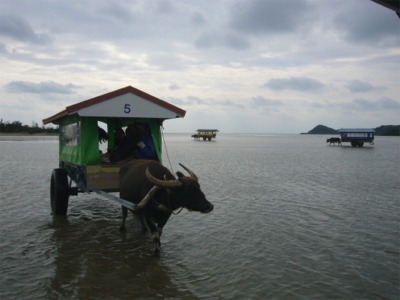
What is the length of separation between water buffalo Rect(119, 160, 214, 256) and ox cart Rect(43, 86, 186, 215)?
484 millimetres

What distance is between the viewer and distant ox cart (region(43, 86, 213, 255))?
5.50m

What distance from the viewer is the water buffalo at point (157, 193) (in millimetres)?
5277

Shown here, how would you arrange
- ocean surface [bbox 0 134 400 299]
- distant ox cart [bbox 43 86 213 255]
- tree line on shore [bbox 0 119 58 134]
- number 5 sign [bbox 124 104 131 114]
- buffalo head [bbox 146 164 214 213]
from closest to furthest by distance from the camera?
ocean surface [bbox 0 134 400 299]
buffalo head [bbox 146 164 214 213]
distant ox cart [bbox 43 86 213 255]
number 5 sign [bbox 124 104 131 114]
tree line on shore [bbox 0 119 58 134]

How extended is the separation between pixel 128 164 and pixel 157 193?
124 cm

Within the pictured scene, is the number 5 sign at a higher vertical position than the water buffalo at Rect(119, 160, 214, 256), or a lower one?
higher

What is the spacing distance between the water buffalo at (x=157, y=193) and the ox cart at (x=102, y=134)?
484mm

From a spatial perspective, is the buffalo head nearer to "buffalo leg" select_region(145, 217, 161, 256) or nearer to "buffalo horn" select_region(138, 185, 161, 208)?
"buffalo horn" select_region(138, 185, 161, 208)

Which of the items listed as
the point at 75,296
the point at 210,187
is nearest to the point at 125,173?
the point at 75,296

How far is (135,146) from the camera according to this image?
7676 mm

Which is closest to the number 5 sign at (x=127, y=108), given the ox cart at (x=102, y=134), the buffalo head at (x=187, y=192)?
the ox cart at (x=102, y=134)

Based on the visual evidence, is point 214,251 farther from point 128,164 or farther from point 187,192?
point 128,164

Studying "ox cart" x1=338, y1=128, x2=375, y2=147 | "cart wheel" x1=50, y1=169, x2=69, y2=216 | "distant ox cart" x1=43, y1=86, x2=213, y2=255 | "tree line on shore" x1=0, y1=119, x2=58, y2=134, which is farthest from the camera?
"tree line on shore" x1=0, y1=119, x2=58, y2=134

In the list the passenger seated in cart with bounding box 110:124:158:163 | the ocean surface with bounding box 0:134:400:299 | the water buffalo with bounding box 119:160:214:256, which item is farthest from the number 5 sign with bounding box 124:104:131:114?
the ocean surface with bounding box 0:134:400:299

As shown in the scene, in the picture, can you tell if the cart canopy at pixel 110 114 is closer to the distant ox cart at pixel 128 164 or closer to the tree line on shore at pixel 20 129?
the distant ox cart at pixel 128 164
